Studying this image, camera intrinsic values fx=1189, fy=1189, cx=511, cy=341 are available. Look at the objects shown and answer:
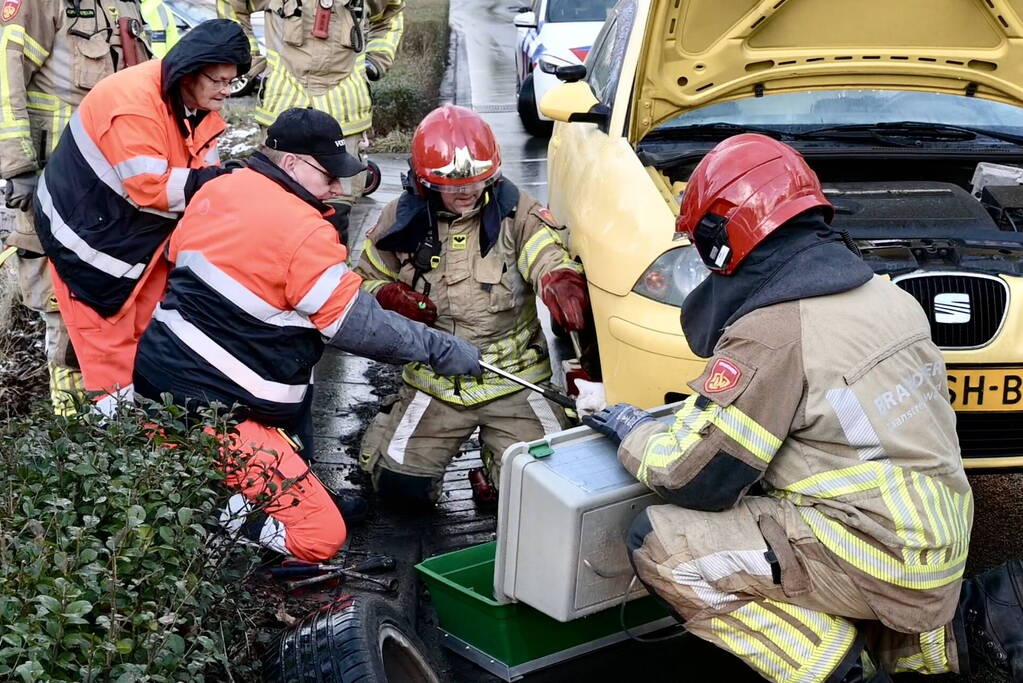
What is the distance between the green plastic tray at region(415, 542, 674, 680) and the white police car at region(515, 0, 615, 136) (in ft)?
23.1

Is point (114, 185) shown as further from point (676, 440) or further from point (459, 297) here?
point (676, 440)

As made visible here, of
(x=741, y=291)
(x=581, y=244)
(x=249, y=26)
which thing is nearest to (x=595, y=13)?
(x=249, y=26)

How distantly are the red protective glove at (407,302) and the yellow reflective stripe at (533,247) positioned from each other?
36 cm

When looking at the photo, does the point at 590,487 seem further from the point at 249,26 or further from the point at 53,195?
the point at 249,26

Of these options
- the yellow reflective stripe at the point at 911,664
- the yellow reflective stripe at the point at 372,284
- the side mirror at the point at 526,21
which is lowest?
the side mirror at the point at 526,21

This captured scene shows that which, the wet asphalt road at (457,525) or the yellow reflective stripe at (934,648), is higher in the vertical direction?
the yellow reflective stripe at (934,648)

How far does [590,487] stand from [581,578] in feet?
0.79

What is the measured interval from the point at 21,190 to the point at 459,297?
1.87m

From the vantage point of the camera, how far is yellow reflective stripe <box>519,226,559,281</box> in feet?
14.1

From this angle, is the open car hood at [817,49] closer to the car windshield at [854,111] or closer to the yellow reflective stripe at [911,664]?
the car windshield at [854,111]

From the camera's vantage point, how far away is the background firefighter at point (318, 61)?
232 inches

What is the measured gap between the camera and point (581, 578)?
3.11 m

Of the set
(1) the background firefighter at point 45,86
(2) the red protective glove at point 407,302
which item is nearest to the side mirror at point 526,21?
(1) the background firefighter at point 45,86

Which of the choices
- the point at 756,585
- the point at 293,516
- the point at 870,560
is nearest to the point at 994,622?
the point at 870,560
